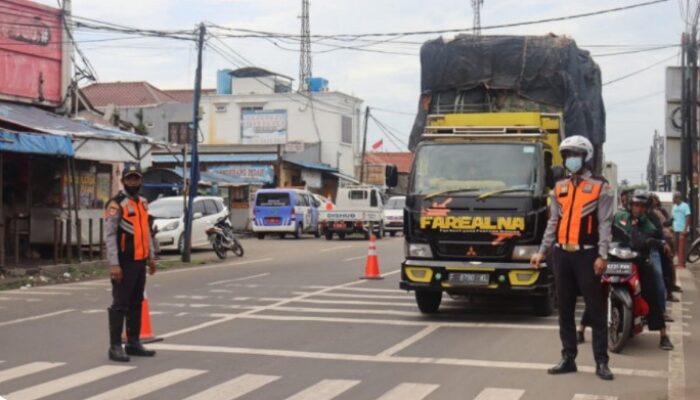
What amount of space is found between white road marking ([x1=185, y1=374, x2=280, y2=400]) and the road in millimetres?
17

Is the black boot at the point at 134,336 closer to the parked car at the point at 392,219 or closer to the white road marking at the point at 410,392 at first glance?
the white road marking at the point at 410,392

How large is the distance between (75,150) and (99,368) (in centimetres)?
1234

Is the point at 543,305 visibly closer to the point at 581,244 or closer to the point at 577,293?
the point at 577,293

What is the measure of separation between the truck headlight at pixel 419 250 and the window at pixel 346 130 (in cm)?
5154

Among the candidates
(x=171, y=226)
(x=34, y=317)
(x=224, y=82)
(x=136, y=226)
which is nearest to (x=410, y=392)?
(x=136, y=226)

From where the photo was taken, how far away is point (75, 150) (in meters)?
20.2

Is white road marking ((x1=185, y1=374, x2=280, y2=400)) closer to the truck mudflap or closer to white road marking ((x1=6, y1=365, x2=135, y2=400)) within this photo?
white road marking ((x1=6, y1=365, x2=135, y2=400))

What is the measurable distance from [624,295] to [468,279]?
2.40 m

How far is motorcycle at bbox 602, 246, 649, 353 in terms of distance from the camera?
9797 millimetres

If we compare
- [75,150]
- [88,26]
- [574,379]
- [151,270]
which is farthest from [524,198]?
[88,26]

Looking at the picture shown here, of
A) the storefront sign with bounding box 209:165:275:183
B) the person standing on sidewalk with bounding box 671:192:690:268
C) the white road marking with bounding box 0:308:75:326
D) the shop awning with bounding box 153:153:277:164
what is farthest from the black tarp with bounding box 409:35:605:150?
the shop awning with bounding box 153:153:277:164

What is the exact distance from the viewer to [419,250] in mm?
12047

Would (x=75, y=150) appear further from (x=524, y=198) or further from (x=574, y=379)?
(x=574, y=379)

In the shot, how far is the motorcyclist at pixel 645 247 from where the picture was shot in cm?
1012
